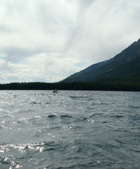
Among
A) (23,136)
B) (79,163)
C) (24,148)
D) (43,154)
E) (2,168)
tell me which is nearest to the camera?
(2,168)

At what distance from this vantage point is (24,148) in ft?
42.0

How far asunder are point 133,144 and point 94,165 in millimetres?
5320

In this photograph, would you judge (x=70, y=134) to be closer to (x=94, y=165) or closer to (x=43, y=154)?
(x=43, y=154)

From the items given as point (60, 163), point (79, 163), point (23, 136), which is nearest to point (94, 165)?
point (79, 163)

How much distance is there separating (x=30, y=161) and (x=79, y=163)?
121 inches

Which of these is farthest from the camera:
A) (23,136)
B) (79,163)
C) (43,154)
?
(23,136)

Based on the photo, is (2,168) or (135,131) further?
(135,131)

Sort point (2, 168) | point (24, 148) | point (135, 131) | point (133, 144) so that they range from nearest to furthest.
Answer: point (2, 168) → point (24, 148) → point (133, 144) → point (135, 131)

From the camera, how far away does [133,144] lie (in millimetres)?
13844

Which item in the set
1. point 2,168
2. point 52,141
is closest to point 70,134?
point 52,141

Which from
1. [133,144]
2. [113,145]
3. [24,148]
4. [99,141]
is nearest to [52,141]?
[24,148]

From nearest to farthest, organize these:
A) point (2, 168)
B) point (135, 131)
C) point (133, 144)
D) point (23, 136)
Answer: point (2, 168), point (133, 144), point (23, 136), point (135, 131)

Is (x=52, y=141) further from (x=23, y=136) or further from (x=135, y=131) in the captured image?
(x=135, y=131)

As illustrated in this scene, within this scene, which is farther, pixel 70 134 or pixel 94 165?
pixel 70 134
